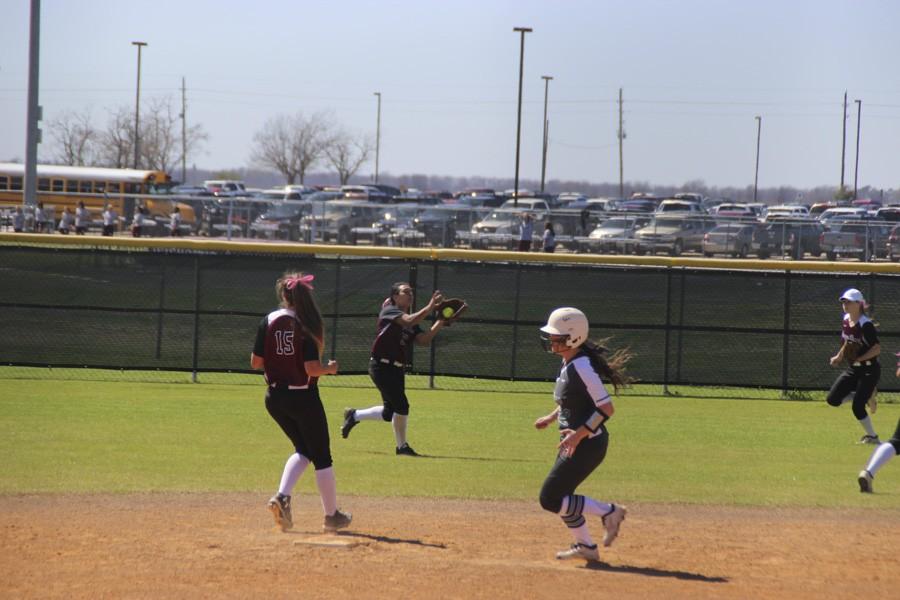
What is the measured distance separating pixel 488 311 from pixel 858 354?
7128mm

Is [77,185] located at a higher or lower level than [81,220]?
higher

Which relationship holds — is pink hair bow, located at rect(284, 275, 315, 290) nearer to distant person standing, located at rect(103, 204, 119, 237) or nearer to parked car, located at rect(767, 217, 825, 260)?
parked car, located at rect(767, 217, 825, 260)

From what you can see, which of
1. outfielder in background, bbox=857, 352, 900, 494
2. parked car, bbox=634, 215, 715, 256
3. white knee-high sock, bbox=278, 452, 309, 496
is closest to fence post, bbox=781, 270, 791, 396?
outfielder in background, bbox=857, 352, 900, 494

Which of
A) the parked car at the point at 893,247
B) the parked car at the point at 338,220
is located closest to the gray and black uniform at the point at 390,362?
the parked car at the point at 338,220

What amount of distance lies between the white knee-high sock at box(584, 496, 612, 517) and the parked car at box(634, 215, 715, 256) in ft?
113

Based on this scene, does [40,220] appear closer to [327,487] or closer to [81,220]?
[81,220]

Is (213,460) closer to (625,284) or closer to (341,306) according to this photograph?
(341,306)

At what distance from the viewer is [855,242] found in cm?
4000

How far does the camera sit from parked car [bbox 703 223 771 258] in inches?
1603

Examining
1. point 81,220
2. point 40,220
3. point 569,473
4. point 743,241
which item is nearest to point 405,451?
point 569,473

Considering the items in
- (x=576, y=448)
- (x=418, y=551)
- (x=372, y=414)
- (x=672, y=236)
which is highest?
(x=672, y=236)

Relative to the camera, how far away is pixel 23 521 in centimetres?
918

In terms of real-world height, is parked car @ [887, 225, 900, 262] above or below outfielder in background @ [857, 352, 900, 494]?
above

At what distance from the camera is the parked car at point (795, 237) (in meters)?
39.6
